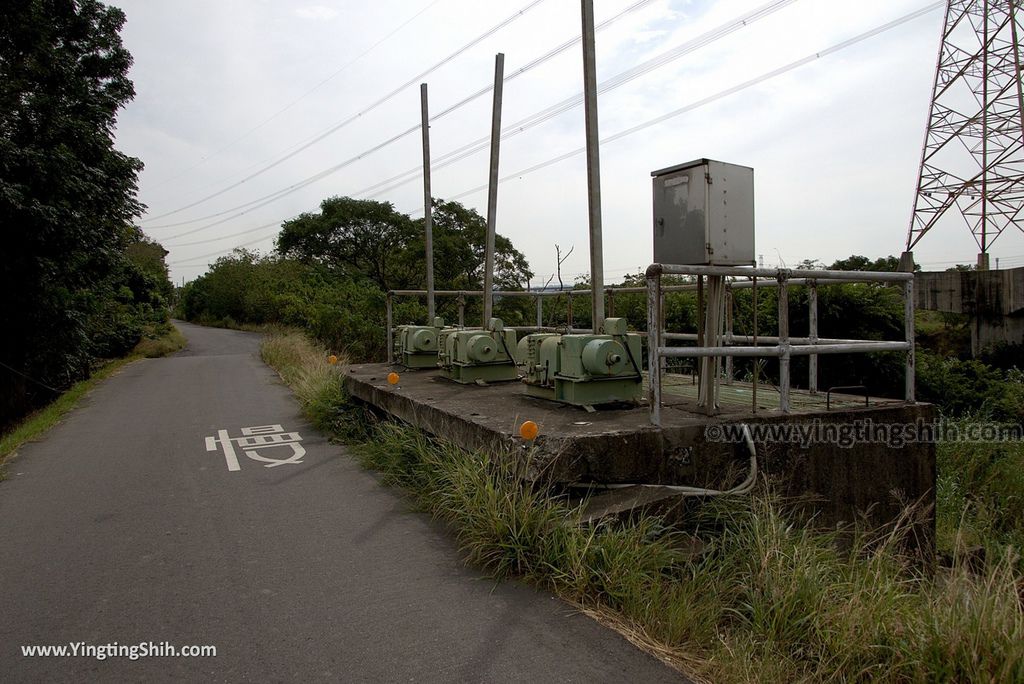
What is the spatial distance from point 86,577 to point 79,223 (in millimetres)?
10929

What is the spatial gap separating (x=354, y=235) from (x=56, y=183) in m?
22.3

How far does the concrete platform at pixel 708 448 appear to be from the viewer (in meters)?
4.45

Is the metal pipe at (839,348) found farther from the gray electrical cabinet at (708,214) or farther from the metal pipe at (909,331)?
the gray electrical cabinet at (708,214)

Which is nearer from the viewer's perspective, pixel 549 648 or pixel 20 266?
pixel 549 648

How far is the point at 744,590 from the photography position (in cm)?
348

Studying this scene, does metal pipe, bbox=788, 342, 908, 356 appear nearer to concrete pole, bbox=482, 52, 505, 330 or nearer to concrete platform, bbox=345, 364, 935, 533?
concrete platform, bbox=345, 364, 935, 533

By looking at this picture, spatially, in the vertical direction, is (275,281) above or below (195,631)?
above

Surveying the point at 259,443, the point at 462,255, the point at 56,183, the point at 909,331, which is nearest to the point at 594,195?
the point at 909,331

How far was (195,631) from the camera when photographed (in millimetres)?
3438

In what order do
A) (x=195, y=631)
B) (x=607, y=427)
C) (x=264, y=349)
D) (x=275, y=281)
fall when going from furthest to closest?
1. (x=275, y=281)
2. (x=264, y=349)
3. (x=607, y=427)
4. (x=195, y=631)

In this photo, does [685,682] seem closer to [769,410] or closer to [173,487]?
[769,410]

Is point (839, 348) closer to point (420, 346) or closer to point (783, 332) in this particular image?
point (783, 332)

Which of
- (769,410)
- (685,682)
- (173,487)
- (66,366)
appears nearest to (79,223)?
(66,366)

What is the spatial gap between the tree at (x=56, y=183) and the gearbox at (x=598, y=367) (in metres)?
10.4
